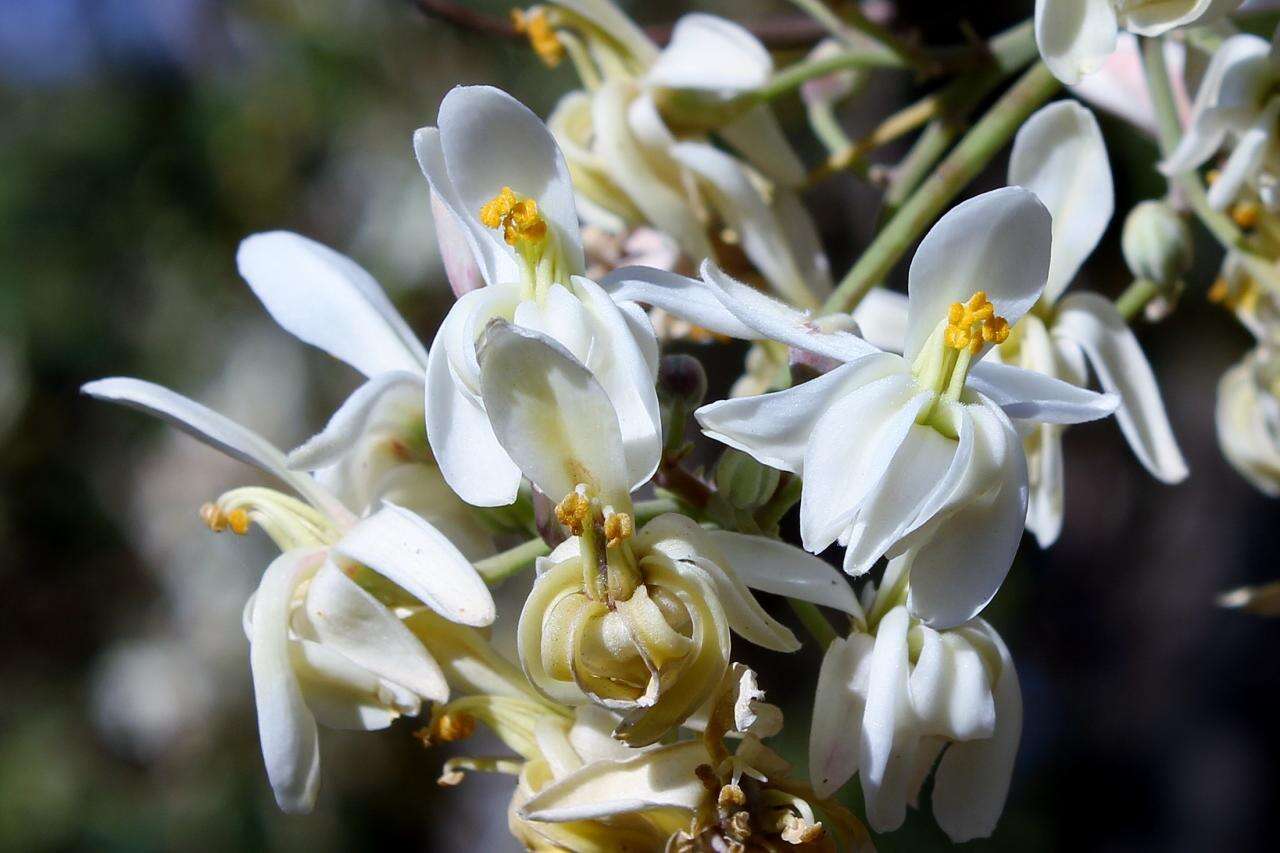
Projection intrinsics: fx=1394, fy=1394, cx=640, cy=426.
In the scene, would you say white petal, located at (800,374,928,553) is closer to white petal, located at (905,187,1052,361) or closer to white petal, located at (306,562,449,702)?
white petal, located at (905,187,1052,361)

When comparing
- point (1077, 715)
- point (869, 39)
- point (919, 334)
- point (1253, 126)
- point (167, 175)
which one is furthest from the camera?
point (1077, 715)

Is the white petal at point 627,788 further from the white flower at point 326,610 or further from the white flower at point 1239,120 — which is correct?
the white flower at point 1239,120

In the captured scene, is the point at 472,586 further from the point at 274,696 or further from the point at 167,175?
the point at 167,175

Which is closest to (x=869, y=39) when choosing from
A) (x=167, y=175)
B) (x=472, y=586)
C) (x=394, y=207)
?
(x=472, y=586)

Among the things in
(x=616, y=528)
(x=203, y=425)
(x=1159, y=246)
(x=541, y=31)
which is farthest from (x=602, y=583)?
(x=541, y=31)

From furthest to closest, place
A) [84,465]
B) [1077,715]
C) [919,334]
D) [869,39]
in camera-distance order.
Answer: [1077,715] → [84,465] → [869,39] → [919,334]

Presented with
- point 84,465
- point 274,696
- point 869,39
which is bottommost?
point 84,465

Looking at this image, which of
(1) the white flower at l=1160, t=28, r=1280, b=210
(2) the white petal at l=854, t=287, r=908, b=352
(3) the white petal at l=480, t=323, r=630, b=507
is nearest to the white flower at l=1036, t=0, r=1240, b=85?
(1) the white flower at l=1160, t=28, r=1280, b=210

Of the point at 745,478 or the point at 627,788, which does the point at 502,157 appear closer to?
the point at 745,478
